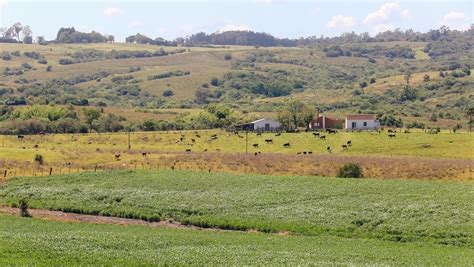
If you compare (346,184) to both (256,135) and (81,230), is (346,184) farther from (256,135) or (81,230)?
(256,135)

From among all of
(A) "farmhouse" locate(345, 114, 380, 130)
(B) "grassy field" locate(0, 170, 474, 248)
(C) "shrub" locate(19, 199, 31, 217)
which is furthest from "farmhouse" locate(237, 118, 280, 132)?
(C) "shrub" locate(19, 199, 31, 217)

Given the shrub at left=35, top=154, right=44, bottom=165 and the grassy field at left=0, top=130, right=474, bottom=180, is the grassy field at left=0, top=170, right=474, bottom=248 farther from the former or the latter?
the shrub at left=35, top=154, right=44, bottom=165

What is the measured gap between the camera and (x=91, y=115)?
140 metres

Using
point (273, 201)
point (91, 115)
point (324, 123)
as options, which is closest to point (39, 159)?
point (273, 201)

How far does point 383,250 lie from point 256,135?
75.9m

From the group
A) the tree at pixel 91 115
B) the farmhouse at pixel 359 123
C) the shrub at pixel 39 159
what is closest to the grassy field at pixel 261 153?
the shrub at pixel 39 159

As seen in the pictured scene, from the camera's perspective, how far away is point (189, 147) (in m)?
101

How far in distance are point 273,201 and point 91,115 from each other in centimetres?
9302

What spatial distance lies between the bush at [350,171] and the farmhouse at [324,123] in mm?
62454

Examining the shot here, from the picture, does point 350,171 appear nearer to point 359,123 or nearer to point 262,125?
point 359,123

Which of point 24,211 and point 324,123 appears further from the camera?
point 324,123

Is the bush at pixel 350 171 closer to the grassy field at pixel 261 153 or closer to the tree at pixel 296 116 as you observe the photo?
the grassy field at pixel 261 153

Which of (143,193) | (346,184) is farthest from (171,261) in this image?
(346,184)

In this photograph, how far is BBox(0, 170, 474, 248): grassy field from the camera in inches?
1768
